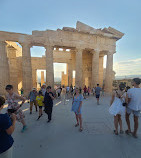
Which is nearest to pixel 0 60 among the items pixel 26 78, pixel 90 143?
pixel 26 78

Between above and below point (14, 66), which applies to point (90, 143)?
below

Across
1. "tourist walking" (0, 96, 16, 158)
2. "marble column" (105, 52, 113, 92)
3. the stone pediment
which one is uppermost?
the stone pediment

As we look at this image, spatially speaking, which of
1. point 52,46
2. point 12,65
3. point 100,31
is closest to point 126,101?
point 52,46

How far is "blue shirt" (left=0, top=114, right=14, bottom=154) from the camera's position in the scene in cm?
112

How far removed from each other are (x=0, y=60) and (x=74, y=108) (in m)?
10.0

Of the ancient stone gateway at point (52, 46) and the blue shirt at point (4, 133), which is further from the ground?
the ancient stone gateway at point (52, 46)

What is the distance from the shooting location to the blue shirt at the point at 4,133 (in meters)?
1.12

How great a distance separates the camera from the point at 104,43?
443 inches

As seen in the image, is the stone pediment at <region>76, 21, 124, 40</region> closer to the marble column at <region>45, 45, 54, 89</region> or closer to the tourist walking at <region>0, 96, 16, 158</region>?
the marble column at <region>45, 45, 54, 89</region>

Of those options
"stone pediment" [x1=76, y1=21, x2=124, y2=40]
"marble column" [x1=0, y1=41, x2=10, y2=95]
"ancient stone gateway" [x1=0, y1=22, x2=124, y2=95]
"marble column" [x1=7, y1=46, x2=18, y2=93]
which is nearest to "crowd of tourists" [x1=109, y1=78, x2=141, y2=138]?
"ancient stone gateway" [x1=0, y1=22, x2=124, y2=95]

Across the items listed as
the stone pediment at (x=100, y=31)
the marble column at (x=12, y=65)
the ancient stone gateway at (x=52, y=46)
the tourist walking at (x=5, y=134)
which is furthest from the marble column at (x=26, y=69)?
the tourist walking at (x=5, y=134)

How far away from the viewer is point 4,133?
1215 mm

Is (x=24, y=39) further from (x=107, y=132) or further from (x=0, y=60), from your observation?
(x=107, y=132)

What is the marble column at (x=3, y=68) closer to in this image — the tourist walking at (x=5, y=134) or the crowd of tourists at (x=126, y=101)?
the tourist walking at (x=5, y=134)
